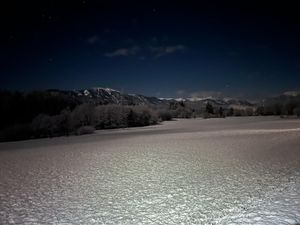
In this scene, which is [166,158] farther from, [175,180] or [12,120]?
[12,120]

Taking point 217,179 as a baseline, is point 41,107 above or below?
above

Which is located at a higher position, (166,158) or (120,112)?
(120,112)

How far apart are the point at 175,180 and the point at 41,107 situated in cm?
4508

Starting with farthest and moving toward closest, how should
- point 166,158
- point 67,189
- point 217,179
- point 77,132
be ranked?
point 77,132 → point 166,158 → point 217,179 → point 67,189

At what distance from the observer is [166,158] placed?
44.8 feet

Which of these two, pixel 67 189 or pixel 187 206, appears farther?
pixel 67 189

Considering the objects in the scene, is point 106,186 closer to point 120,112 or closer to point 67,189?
point 67,189

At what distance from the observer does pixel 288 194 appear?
7.31 m

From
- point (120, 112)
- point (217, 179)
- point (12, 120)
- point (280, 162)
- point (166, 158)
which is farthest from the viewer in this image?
point (120, 112)

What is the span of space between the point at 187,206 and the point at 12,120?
140 feet

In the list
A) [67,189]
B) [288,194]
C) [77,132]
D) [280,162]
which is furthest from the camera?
[77,132]

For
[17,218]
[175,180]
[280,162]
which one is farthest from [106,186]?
[280,162]

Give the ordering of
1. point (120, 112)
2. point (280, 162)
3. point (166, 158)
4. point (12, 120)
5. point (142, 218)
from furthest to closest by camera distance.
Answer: point (120, 112) < point (12, 120) < point (166, 158) < point (280, 162) < point (142, 218)

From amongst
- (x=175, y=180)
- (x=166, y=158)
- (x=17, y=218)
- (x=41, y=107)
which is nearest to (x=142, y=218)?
(x=17, y=218)
